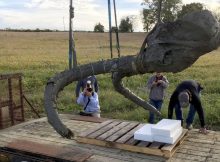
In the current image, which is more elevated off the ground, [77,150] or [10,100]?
[10,100]

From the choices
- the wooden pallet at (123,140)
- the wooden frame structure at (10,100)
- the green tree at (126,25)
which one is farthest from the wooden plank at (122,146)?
the green tree at (126,25)

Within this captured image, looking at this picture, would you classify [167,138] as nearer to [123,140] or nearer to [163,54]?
[123,140]

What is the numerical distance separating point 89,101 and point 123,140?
2114 mm

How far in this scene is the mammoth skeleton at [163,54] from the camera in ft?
10.9

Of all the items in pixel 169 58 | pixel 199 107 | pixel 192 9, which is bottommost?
pixel 199 107

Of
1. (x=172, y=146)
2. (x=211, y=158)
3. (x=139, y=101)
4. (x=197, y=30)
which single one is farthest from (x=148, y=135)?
(x=197, y=30)

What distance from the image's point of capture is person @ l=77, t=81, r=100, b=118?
8531 mm

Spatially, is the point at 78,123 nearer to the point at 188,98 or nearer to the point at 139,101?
the point at 188,98

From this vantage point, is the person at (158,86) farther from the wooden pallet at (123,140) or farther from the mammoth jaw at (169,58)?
the mammoth jaw at (169,58)

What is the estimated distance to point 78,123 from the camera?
8.50 meters

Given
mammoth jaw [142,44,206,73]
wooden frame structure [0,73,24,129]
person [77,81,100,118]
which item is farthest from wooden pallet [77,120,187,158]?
mammoth jaw [142,44,206,73]

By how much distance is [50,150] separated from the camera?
21.2 ft

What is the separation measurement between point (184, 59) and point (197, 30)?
32 centimetres

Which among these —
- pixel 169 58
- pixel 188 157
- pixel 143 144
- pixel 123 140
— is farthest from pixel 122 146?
pixel 169 58
